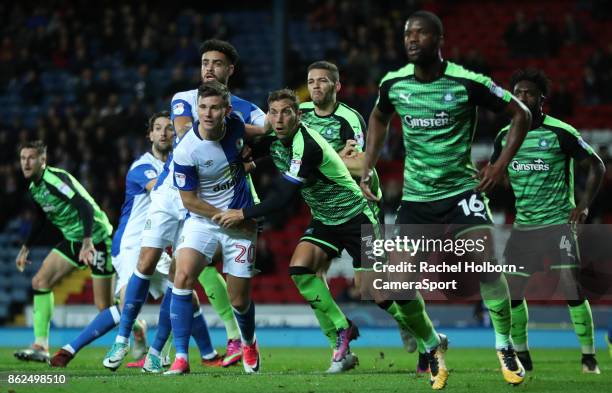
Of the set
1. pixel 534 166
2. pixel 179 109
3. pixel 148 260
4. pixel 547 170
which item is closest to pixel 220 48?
pixel 179 109

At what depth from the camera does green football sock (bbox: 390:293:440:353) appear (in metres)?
7.64

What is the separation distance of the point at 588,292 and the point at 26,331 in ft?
31.2

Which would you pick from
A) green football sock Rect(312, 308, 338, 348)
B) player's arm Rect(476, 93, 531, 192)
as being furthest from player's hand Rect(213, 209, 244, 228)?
player's arm Rect(476, 93, 531, 192)

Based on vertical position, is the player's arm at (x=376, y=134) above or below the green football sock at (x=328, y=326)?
above

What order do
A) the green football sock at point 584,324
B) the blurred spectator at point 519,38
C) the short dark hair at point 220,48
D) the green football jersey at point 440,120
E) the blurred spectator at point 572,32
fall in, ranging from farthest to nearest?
the blurred spectator at point 572,32, the blurred spectator at point 519,38, the green football sock at point 584,324, the short dark hair at point 220,48, the green football jersey at point 440,120

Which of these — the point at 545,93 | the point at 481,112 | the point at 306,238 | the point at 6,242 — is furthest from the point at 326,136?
the point at 6,242

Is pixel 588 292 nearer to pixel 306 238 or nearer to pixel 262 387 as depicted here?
pixel 306 238

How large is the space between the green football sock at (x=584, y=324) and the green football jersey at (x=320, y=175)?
7.00 ft

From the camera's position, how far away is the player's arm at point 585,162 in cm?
954

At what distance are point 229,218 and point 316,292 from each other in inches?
50.8

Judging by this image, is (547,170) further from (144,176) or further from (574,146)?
(144,176)

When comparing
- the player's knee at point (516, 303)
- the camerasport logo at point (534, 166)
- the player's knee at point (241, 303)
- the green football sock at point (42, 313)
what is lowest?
the green football sock at point (42, 313)

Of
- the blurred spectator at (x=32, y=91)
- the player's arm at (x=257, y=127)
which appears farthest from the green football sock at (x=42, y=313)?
the blurred spectator at (x=32, y=91)

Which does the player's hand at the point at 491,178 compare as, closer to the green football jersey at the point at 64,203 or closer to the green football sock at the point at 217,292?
the green football sock at the point at 217,292
